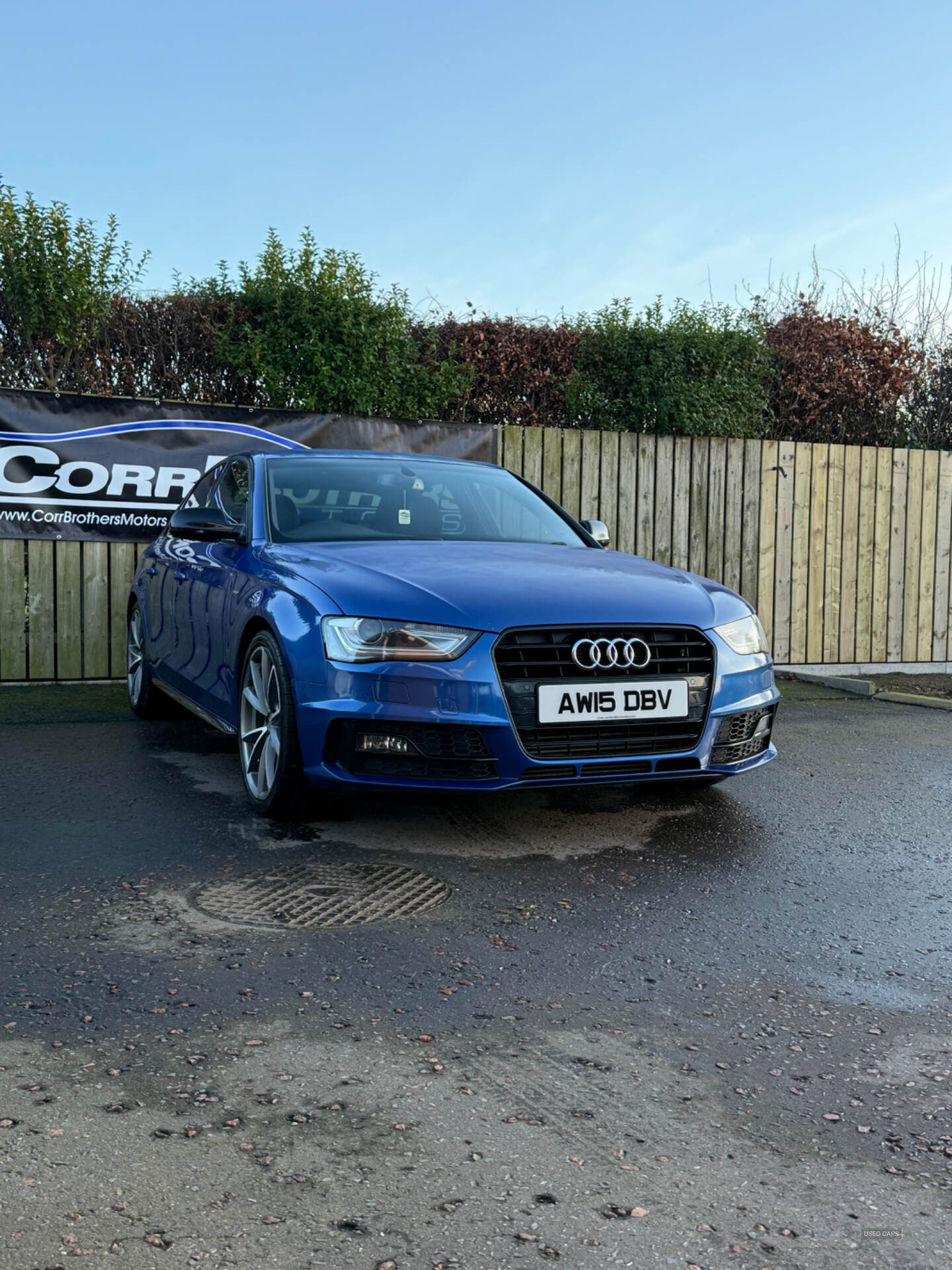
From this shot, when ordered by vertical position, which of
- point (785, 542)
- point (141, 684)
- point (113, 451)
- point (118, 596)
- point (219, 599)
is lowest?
point (141, 684)

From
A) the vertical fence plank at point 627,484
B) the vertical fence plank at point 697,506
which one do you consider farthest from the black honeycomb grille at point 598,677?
the vertical fence plank at point 697,506

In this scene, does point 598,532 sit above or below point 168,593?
above

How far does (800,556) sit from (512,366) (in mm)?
3220

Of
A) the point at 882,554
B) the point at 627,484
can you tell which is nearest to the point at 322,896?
the point at 627,484

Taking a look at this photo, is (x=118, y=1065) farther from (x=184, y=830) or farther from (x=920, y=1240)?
(x=184, y=830)

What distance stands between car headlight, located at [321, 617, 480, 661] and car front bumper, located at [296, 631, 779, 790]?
0.10 ft

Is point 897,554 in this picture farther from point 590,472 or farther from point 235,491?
point 235,491

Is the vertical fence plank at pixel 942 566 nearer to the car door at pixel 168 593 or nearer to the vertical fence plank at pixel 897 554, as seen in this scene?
the vertical fence plank at pixel 897 554

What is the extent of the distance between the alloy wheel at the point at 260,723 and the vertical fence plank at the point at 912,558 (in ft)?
26.8

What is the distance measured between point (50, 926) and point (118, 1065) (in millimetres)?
1047

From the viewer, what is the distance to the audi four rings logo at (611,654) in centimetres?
437

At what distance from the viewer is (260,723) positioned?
16.5 ft

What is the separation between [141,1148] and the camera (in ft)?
7.38

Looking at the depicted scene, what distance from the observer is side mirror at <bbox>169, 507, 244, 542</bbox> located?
5570 millimetres
